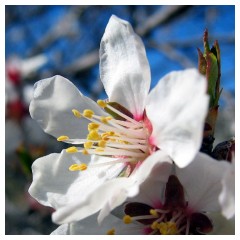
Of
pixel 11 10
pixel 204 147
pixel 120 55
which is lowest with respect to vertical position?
pixel 204 147

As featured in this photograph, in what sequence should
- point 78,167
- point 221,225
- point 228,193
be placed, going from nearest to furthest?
point 228,193
point 221,225
point 78,167

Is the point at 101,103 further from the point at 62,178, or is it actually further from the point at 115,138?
the point at 62,178

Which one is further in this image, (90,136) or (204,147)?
(90,136)

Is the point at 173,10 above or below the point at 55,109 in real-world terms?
above

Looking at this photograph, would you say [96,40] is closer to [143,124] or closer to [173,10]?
[173,10]

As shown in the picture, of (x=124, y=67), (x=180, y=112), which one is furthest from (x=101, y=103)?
(x=180, y=112)

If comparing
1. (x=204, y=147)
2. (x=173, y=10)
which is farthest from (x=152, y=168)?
(x=173, y=10)

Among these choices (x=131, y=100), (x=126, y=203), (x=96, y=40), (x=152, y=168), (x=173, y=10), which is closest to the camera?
(x=152, y=168)

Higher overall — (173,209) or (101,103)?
(101,103)

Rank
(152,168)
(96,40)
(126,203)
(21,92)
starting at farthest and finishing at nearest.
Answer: (96,40) → (21,92) → (126,203) → (152,168)
